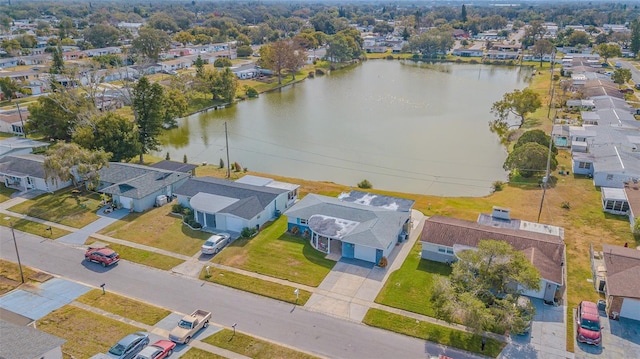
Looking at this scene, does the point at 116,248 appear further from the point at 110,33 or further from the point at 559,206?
the point at 110,33

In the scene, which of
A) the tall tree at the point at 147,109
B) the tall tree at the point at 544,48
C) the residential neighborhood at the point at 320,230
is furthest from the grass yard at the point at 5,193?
the tall tree at the point at 544,48

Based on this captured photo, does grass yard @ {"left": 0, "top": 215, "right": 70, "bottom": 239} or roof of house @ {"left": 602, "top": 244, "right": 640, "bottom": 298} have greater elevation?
roof of house @ {"left": 602, "top": 244, "right": 640, "bottom": 298}

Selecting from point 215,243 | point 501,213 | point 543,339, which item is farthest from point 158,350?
point 501,213

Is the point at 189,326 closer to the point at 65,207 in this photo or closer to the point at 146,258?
the point at 146,258

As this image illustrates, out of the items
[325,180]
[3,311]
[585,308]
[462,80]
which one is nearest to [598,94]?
[462,80]

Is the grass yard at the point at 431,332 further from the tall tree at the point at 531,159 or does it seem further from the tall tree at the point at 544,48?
the tall tree at the point at 544,48

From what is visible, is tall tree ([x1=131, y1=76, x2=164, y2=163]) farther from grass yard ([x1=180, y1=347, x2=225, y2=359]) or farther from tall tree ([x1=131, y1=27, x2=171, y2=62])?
tall tree ([x1=131, y1=27, x2=171, y2=62])

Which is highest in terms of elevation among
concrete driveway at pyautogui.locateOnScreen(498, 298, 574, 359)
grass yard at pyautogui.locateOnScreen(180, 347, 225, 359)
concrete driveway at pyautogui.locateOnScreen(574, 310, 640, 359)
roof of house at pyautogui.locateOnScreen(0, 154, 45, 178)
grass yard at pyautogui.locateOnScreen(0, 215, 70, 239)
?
roof of house at pyautogui.locateOnScreen(0, 154, 45, 178)

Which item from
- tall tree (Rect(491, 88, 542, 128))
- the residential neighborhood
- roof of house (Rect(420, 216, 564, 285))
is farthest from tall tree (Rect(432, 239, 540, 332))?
tall tree (Rect(491, 88, 542, 128))
